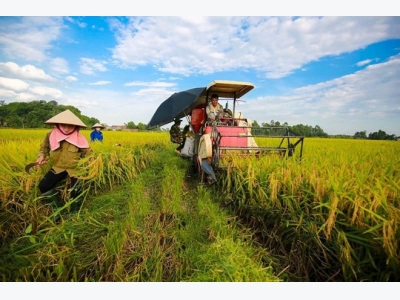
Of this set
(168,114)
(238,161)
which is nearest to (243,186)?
(238,161)

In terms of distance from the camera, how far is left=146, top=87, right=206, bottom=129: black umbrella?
484 centimetres

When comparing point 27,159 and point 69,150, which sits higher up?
point 69,150

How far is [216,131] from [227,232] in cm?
172

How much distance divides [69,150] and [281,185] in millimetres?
2747

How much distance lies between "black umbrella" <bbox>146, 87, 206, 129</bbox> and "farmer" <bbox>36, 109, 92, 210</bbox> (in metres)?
2.57

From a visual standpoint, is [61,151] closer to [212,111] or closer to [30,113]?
[30,113]

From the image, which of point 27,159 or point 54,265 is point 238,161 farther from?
point 27,159

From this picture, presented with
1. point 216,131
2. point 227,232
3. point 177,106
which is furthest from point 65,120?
point 177,106

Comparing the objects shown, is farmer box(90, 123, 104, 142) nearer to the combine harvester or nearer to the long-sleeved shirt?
the combine harvester

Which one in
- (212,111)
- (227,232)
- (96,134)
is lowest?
(227,232)

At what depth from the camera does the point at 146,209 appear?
2.99 metres

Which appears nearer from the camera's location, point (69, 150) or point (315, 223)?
point (315, 223)

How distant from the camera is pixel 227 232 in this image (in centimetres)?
235

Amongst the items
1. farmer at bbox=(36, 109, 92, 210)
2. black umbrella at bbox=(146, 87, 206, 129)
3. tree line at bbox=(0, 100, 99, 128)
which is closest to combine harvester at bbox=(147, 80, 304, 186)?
black umbrella at bbox=(146, 87, 206, 129)
